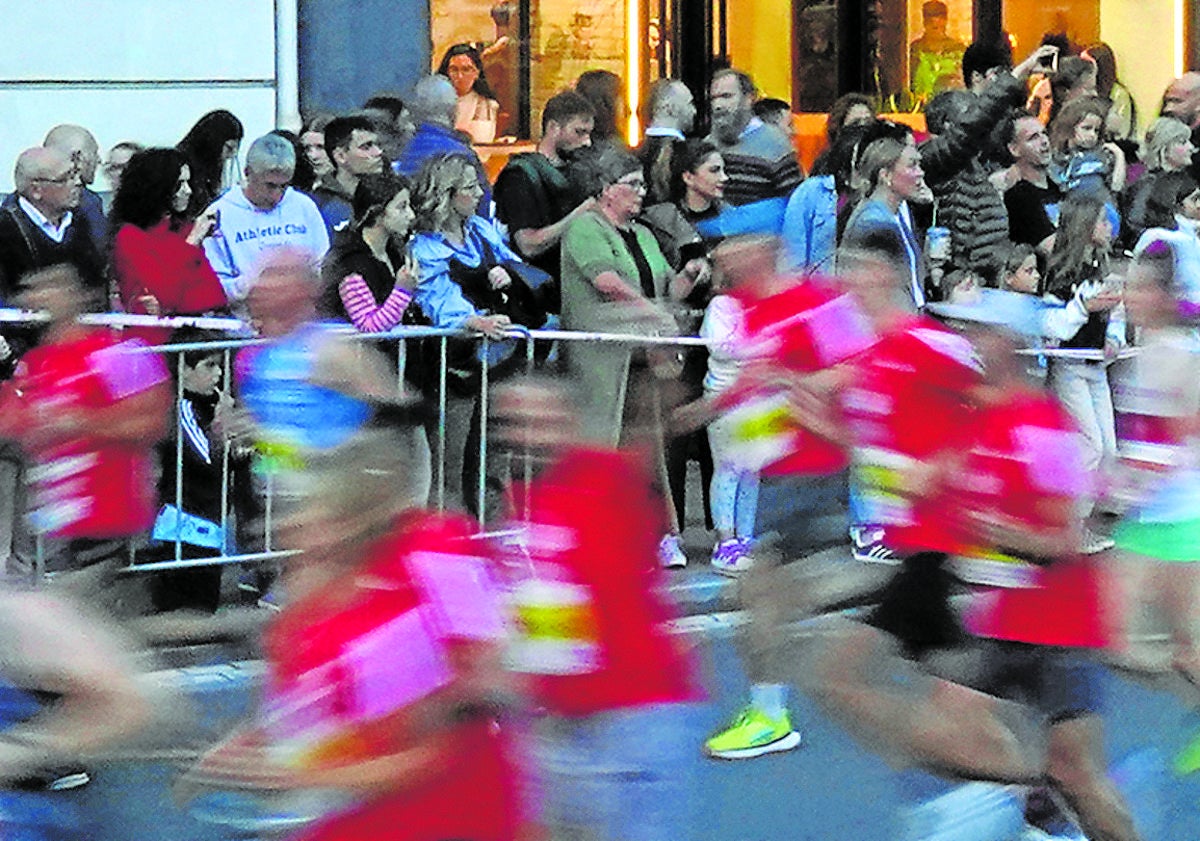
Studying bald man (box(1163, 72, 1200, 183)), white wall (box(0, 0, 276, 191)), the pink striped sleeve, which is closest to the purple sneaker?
the pink striped sleeve

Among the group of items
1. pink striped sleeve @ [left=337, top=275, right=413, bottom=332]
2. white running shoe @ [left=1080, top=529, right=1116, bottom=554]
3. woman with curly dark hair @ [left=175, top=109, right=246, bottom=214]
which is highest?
woman with curly dark hair @ [left=175, top=109, right=246, bottom=214]

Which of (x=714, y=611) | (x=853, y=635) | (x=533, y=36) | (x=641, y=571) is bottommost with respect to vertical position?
(x=714, y=611)

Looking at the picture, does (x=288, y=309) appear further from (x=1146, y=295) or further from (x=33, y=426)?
(x=1146, y=295)

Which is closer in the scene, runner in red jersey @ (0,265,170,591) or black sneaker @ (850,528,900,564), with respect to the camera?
runner in red jersey @ (0,265,170,591)

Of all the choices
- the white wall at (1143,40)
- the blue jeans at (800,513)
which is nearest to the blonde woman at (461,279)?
the blue jeans at (800,513)

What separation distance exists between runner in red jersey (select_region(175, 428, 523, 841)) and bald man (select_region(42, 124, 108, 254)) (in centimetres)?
533

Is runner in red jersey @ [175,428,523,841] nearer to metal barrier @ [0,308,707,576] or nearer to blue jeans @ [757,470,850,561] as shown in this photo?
blue jeans @ [757,470,850,561]

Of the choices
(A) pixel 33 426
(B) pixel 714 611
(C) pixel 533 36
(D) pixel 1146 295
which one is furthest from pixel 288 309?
(C) pixel 533 36

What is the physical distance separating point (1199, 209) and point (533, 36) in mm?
4512

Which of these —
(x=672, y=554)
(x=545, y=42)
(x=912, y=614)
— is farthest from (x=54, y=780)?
(x=545, y=42)

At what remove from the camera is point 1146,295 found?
7.46 meters

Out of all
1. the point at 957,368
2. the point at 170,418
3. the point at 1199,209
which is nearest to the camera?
the point at 957,368

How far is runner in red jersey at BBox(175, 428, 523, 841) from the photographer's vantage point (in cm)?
440

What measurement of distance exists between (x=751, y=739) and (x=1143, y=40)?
1115 cm
